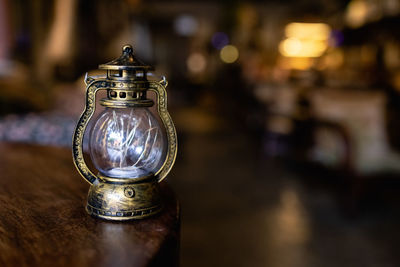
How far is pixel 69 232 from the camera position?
658mm

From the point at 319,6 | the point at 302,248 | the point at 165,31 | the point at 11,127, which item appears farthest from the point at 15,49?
the point at 165,31

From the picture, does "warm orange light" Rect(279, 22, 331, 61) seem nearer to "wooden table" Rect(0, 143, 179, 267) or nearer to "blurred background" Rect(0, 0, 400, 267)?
"blurred background" Rect(0, 0, 400, 267)

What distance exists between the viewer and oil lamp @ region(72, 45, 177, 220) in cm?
71

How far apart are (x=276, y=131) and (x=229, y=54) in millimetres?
9967

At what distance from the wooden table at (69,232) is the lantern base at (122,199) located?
15 millimetres

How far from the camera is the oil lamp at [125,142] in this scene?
712 millimetres

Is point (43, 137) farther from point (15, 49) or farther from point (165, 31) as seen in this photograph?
point (165, 31)

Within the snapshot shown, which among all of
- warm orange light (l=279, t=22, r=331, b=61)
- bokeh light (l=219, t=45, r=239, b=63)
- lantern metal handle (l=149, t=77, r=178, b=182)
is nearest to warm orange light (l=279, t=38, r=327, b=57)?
warm orange light (l=279, t=22, r=331, b=61)

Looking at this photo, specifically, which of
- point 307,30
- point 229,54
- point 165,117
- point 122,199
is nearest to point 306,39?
point 307,30

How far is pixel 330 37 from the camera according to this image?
649 centimetres

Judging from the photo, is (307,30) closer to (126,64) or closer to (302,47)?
(302,47)

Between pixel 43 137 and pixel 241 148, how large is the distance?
3.32 m

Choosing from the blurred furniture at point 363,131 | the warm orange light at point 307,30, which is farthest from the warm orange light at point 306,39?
the blurred furniture at point 363,131

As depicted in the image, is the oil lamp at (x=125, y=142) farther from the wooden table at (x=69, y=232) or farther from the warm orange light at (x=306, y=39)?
the warm orange light at (x=306, y=39)
